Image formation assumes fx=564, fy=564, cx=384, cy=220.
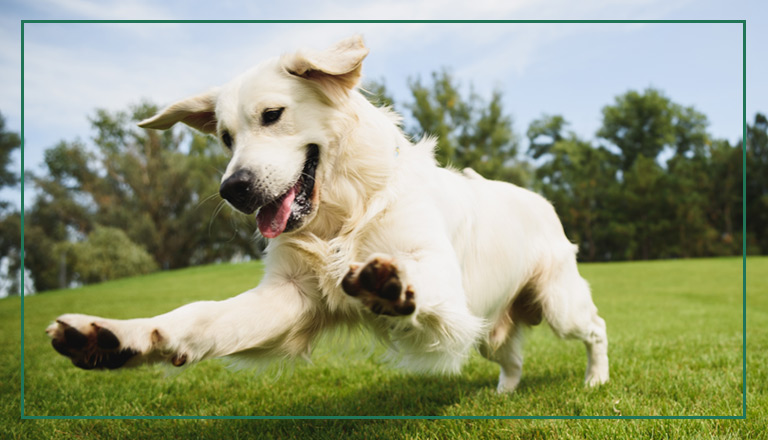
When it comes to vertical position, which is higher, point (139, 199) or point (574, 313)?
point (139, 199)

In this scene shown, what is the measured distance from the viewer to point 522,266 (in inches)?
149

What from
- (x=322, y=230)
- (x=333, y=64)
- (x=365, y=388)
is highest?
(x=333, y=64)

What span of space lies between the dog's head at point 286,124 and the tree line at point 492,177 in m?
0.35

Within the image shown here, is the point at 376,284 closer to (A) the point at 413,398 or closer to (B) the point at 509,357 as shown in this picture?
(A) the point at 413,398

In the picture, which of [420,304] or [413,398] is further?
[413,398]

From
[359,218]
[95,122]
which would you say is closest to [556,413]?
[359,218]

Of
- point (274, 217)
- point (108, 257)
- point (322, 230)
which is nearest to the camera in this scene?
point (274, 217)

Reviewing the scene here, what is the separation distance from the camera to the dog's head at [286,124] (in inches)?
98.0

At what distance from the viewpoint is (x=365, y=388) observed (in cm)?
407

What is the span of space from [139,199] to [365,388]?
93.8 inches

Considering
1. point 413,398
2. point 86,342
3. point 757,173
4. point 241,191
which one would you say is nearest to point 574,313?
point 413,398

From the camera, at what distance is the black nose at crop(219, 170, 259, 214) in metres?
2.37

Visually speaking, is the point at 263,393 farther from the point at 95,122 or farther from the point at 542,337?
the point at 542,337

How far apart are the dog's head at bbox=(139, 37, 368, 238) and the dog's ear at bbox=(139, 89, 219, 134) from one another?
6.7 inches
